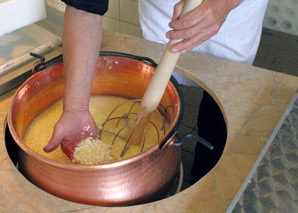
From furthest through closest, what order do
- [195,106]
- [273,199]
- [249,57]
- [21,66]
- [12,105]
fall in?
[195,106] → [249,57] → [21,66] → [12,105] → [273,199]

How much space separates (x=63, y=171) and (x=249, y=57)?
955 millimetres

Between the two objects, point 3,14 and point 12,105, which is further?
point 3,14

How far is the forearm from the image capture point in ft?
3.29

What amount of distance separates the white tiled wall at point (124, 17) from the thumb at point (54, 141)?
180 cm

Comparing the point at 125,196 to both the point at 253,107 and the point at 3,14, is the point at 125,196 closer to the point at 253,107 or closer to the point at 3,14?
the point at 253,107

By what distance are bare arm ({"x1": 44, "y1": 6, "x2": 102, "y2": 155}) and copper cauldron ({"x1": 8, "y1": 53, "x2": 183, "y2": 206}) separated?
12cm

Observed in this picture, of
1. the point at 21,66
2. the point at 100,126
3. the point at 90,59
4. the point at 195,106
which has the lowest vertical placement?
the point at 195,106

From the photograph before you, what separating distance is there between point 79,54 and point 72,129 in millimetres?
216

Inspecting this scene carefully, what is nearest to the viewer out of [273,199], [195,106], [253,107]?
[273,199]

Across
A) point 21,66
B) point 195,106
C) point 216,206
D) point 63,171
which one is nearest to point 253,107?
point 216,206

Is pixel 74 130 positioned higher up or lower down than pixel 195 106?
higher up

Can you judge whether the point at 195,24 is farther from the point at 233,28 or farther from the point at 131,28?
the point at 131,28

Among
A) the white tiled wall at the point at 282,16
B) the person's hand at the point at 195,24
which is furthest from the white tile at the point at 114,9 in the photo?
the person's hand at the point at 195,24

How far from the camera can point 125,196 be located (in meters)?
0.87
